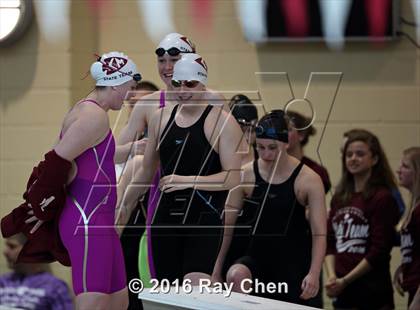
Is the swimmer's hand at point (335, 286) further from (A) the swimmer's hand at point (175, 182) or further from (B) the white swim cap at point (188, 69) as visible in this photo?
(B) the white swim cap at point (188, 69)

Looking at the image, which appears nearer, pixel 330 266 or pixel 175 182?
pixel 175 182

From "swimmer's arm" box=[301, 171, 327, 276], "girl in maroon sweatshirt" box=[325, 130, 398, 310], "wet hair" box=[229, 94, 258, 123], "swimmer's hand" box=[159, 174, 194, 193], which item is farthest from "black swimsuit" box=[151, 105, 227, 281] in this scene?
"girl in maroon sweatshirt" box=[325, 130, 398, 310]

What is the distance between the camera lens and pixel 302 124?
18.0 feet

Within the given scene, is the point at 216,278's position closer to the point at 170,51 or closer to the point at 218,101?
the point at 218,101

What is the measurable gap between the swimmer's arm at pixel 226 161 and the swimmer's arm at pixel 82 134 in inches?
24.8

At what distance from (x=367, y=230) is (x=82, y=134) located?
5.62ft

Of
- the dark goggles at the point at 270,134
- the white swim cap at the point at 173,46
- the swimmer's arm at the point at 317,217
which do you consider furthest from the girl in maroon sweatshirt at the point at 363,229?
the white swim cap at the point at 173,46

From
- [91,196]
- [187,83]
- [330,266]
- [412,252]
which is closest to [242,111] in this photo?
[187,83]

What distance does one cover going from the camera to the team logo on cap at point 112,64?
4.31 metres

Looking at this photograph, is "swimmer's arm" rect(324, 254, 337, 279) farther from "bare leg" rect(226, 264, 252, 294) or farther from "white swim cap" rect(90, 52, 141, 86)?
"white swim cap" rect(90, 52, 141, 86)

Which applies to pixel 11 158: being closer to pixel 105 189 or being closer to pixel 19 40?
pixel 19 40

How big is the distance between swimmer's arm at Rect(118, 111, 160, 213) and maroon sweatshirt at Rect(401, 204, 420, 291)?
1213mm

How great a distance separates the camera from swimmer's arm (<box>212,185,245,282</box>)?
478 cm

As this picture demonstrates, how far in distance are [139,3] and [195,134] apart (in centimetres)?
173
